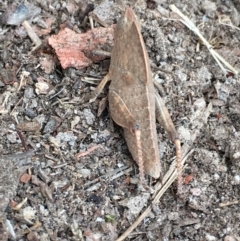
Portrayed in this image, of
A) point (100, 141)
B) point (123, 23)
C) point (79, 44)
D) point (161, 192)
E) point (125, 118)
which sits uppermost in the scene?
point (123, 23)

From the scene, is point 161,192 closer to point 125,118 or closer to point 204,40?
point 125,118

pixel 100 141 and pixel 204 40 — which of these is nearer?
pixel 100 141

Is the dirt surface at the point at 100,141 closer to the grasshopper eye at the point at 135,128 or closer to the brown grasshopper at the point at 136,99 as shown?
the brown grasshopper at the point at 136,99

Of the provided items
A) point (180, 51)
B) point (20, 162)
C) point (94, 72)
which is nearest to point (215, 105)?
point (180, 51)

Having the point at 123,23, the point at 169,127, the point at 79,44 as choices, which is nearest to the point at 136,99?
the point at 169,127

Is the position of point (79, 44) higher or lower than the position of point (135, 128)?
higher
